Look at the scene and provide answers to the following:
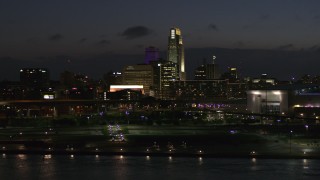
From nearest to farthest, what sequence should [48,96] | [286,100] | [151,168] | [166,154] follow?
[151,168], [166,154], [286,100], [48,96]

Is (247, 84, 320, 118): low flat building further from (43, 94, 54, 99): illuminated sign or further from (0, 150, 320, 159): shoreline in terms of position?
(43, 94, 54, 99): illuminated sign

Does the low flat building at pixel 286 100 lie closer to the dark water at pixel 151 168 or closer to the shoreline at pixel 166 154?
the shoreline at pixel 166 154

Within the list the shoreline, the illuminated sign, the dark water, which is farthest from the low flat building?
the illuminated sign

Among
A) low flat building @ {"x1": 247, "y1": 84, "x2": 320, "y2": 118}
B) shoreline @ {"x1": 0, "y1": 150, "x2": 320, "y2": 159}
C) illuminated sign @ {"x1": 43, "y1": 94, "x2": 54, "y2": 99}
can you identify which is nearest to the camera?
shoreline @ {"x1": 0, "y1": 150, "x2": 320, "y2": 159}

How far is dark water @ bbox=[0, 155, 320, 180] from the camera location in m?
24.2

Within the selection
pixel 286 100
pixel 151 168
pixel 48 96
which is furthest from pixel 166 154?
pixel 48 96

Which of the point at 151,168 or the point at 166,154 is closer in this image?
the point at 151,168

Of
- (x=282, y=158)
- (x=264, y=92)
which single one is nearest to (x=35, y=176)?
Answer: (x=282, y=158)

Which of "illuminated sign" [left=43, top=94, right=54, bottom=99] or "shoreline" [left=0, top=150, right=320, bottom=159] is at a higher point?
"illuminated sign" [left=43, top=94, right=54, bottom=99]

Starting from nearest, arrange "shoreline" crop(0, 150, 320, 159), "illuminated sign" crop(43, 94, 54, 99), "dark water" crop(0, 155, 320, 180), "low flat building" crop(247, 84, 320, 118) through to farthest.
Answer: "dark water" crop(0, 155, 320, 180) < "shoreline" crop(0, 150, 320, 159) < "low flat building" crop(247, 84, 320, 118) < "illuminated sign" crop(43, 94, 54, 99)

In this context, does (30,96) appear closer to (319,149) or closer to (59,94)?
(59,94)

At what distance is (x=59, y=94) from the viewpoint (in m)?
155

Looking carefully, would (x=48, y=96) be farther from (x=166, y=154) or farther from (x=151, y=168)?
(x=151, y=168)

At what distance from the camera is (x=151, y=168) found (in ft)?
86.4
